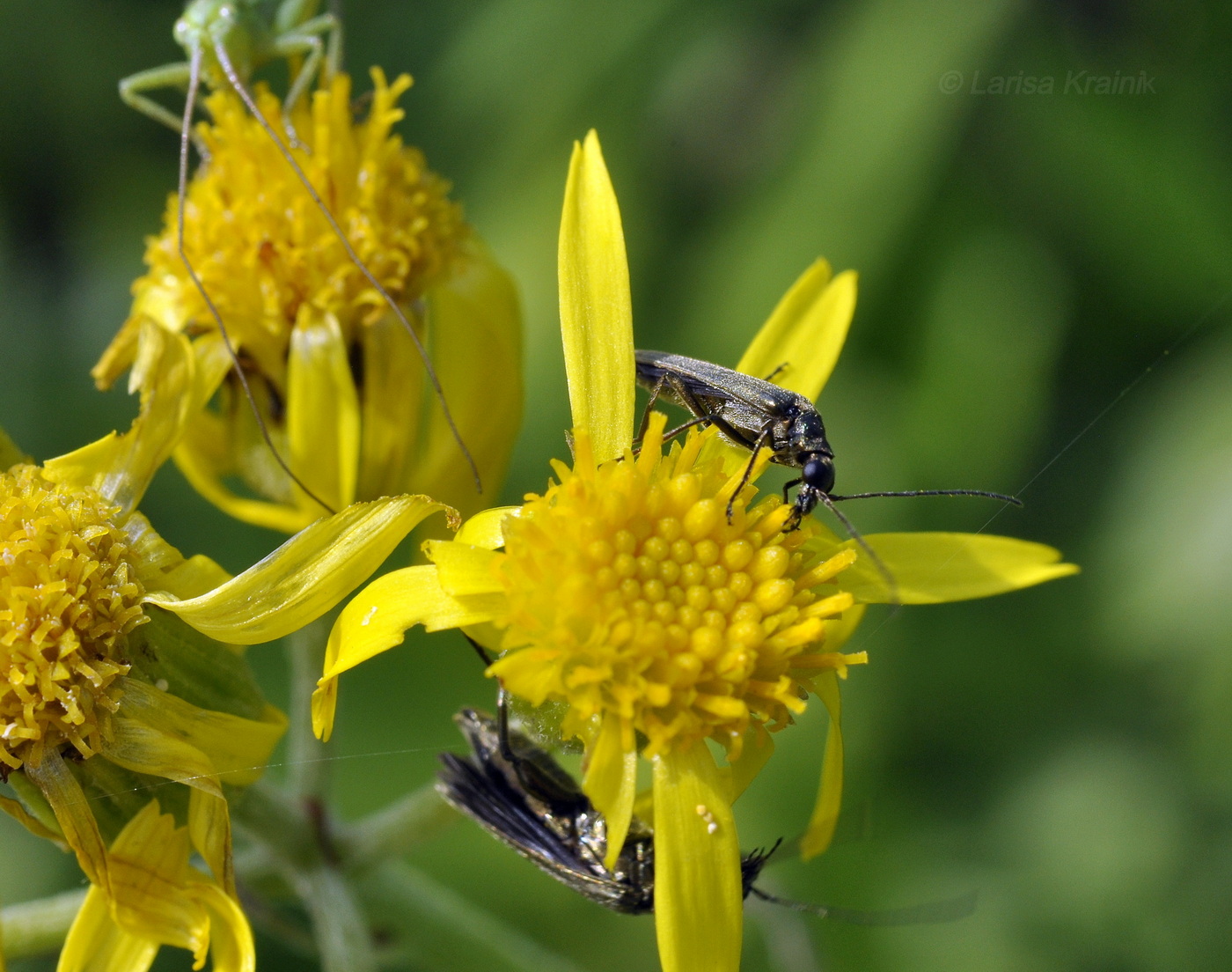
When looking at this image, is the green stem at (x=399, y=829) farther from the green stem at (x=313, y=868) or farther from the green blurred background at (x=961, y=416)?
the green blurred background at (x=961, y=416)

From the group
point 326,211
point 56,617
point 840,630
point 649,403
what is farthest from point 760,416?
point 56,617

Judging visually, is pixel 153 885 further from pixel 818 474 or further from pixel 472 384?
pixel 818 474

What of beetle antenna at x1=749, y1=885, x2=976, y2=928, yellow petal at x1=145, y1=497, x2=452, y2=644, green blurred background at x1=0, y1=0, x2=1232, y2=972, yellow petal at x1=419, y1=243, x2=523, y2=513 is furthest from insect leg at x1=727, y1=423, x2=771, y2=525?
beetle antenna at x1=749, y1=885, x2=976, y2=928

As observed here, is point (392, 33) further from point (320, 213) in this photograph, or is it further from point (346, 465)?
point (346, 465)

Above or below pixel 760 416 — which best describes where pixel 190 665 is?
below

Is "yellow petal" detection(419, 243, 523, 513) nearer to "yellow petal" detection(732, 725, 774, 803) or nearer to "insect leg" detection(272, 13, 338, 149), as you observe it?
"insect leg" detection(272, 13, 338, 149)

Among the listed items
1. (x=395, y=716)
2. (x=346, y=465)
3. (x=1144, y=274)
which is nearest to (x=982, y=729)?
(x=1144, y=274)
